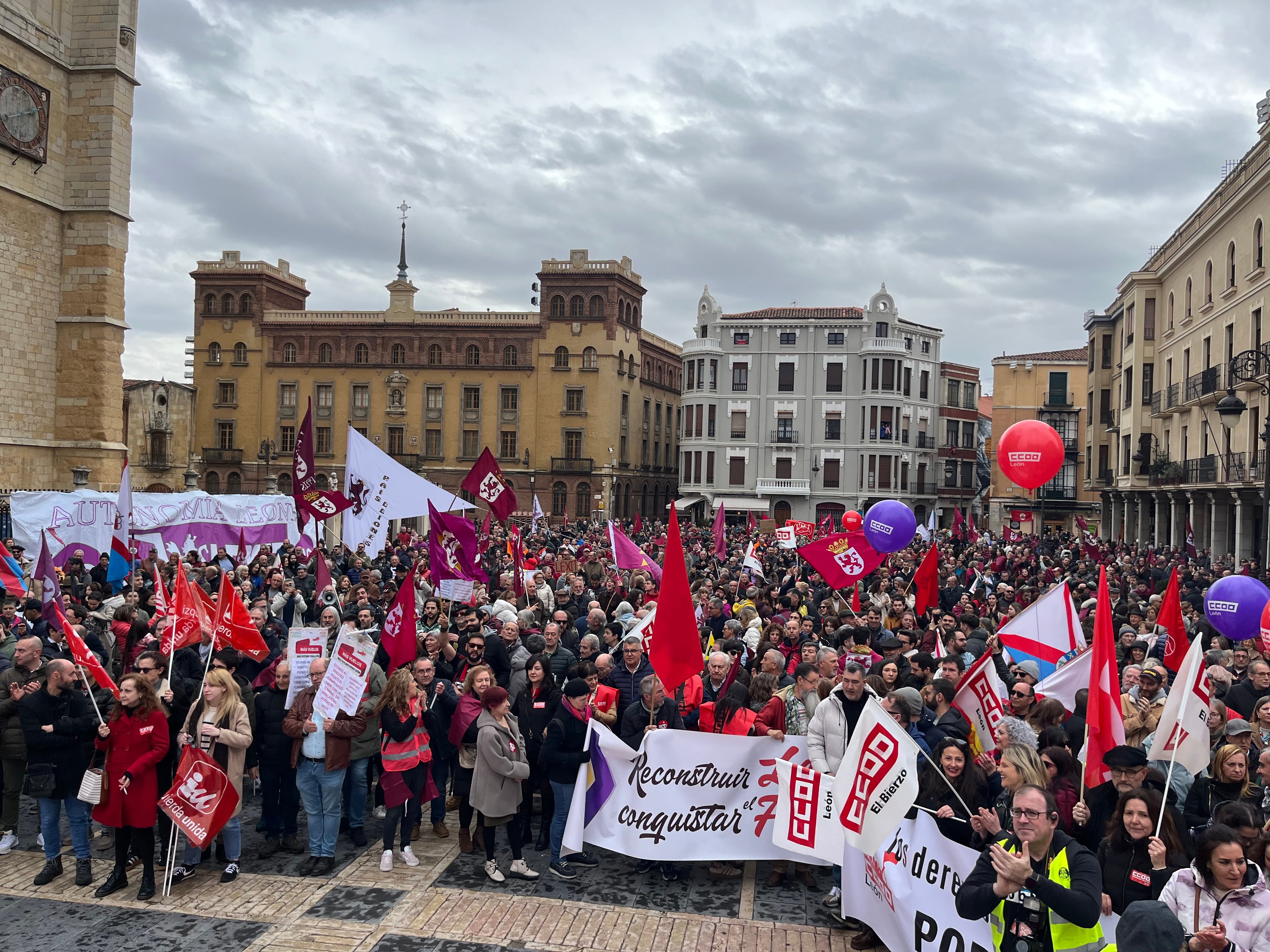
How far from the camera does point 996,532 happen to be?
203 feet

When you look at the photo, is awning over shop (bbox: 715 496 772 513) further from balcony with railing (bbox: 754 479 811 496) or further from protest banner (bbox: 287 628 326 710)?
protest banner (bbox: 287 628 326 710)

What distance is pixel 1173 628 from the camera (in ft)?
36.1

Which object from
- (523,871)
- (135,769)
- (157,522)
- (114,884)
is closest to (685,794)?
(523,871)

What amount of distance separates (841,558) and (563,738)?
7.72m

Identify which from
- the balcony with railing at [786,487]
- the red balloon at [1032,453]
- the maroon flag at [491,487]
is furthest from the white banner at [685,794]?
the balcony with railing at [786,487]

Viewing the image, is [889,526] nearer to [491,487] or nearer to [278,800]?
[491,487]

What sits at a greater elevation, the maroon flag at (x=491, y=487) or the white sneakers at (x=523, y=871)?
the maroon flag at (x=491, y=487)

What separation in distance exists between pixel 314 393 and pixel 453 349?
1001 cm

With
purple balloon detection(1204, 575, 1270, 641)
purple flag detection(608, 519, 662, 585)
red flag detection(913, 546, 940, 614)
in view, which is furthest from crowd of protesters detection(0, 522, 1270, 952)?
purple flag detection(608, 519, 662, 585)

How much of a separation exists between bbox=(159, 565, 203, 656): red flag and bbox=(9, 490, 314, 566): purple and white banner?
7813 mm

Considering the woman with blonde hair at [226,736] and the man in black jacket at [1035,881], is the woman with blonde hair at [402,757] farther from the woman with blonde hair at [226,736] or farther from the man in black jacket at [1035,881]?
the man in black jacket at [1035,881]

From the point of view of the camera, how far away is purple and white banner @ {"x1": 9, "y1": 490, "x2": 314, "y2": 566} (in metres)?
20.4

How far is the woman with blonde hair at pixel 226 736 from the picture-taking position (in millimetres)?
7430

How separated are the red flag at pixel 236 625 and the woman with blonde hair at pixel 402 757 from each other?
5.92 feet
